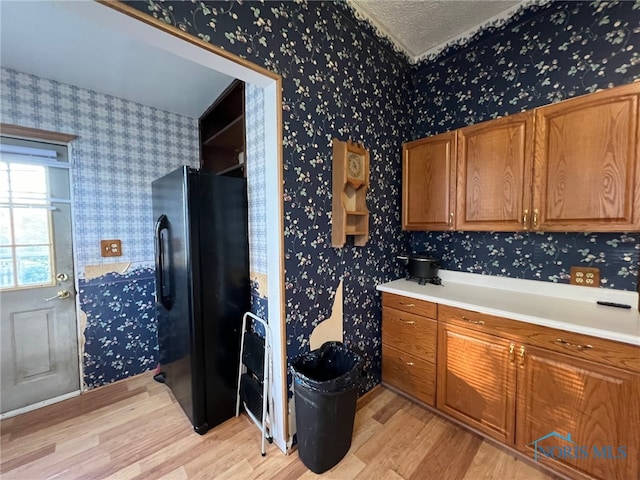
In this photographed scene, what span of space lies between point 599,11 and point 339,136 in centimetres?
176

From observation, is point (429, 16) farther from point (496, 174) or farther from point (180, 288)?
point (180, 288)

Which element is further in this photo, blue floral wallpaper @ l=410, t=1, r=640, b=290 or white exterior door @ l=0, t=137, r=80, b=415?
white exterior door @ l=0, t=137, r=80, b=415

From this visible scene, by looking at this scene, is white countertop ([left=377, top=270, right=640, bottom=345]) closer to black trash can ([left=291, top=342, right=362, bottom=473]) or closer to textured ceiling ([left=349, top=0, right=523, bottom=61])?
black trash can ([left=291, top=342, right=362, bottom=473])

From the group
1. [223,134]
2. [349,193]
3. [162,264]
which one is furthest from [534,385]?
[223,134]

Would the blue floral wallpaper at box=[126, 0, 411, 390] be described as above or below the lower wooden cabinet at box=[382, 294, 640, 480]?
above

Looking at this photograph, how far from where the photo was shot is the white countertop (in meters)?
1.24

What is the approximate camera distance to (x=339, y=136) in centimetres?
179

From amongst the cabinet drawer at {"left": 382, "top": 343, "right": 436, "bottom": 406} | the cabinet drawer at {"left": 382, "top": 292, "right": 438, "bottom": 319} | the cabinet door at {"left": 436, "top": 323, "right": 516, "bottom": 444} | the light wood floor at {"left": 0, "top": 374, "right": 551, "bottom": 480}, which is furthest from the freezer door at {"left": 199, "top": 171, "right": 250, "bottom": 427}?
the cabinet door at {"left": 436, "top": 323, "right": 516, "bottom": 444}

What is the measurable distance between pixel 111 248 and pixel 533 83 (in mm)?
3733

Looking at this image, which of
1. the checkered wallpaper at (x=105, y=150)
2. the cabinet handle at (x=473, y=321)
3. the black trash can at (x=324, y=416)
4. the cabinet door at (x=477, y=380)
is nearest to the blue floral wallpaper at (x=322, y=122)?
the black trash can at (x=324, y=416)

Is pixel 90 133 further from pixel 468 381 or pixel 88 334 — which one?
pixel 468 381

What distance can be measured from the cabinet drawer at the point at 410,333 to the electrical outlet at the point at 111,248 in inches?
99.0

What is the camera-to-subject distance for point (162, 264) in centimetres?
192

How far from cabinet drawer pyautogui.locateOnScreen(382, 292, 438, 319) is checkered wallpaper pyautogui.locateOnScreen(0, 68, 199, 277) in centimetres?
237
